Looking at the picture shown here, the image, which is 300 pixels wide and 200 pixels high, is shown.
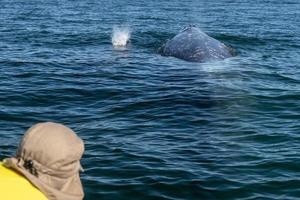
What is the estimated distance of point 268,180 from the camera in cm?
1129

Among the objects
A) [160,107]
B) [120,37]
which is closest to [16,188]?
[160,107]

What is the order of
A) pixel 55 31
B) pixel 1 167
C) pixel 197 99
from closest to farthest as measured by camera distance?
pixel 1 167 → pixel 197 99 → pixel 55 31

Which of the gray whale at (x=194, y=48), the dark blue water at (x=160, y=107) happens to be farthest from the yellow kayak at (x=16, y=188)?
the gray whale at (x=194, y=48)

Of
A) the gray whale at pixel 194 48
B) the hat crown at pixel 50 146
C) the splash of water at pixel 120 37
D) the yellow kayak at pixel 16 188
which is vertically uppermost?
the hat crown at pixel 50 146

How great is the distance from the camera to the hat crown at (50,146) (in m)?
4.74

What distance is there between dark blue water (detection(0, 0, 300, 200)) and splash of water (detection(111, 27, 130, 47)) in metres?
0.42

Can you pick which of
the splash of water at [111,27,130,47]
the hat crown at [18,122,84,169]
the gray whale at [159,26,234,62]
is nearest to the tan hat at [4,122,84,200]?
the hat crown at [18,122,84,169]

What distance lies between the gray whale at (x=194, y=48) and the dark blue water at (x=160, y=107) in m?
0.57

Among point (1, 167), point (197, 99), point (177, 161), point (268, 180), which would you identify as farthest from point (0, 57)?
point (1, 167)

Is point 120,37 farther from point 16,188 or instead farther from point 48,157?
point 16,188

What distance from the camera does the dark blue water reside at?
37.0 ft

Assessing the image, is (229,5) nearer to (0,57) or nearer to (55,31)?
(55,31)

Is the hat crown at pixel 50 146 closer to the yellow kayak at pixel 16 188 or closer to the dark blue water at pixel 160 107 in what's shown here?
the yellow kayak at pixel 16 188

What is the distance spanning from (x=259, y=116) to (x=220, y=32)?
1702 cm
